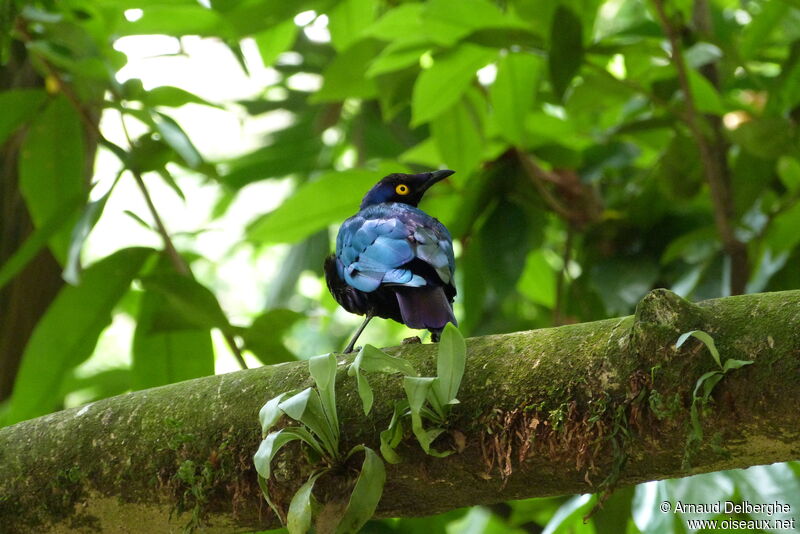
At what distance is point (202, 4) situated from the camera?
137 inches

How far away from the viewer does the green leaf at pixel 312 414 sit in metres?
1.57

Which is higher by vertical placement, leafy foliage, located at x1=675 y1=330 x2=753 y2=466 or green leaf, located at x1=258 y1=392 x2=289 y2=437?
leafy foliage, located at x1=675 y1=330 x2=753 y2=466

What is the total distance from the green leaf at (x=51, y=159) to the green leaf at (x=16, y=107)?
0.05m

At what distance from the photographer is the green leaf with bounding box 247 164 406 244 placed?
358 cm

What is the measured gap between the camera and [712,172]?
341 centimetres

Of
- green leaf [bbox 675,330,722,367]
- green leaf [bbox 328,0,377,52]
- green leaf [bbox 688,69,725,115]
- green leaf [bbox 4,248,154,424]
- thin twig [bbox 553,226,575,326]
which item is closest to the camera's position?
green leaf [bbox 675,330,722,367]

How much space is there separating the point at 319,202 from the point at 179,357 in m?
0.91

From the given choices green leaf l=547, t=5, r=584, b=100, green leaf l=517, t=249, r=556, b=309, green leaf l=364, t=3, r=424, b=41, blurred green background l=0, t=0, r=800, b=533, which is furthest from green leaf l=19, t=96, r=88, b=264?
green leaf l=517, t=249, r=556, b=309

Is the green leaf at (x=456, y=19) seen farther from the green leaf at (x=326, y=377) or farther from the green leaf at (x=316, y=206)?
the green leaf at (x=326, y=377)

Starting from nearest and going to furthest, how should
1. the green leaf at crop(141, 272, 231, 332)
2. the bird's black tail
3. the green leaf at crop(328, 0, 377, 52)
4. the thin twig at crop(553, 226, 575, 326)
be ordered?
the bird's black tail → the green leaf at crop(141, 272, 231, 332) → the thin twig at crop(553, 226, 575, 326) → the green leaf at crop(328, 0, 377, 52)

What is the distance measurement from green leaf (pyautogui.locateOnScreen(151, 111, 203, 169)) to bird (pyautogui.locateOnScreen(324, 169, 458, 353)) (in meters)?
0.54

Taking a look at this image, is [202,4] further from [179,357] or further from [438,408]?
[438,408]

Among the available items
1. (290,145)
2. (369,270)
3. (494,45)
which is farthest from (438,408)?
(290,145)

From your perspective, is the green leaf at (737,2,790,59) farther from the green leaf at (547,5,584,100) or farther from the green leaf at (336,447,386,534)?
the green leaf at (336,447,386,534)
